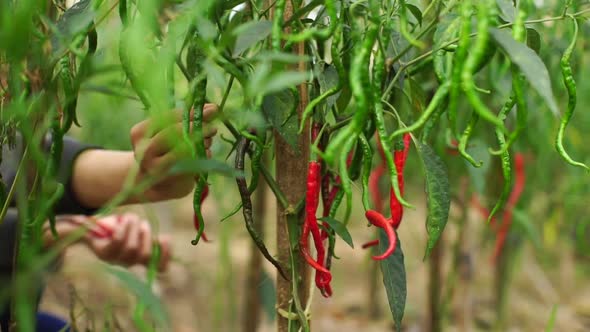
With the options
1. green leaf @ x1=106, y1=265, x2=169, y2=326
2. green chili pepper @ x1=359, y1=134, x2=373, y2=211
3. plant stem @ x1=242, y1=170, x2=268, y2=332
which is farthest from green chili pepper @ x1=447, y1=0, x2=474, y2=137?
plant stem @ x1=242, y1=170, x2=268, y2=332

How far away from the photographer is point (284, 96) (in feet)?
1.78

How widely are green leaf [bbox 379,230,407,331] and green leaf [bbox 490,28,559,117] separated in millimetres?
231

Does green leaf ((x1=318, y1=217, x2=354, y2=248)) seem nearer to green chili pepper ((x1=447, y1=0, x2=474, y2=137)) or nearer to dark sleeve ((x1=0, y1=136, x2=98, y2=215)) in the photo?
green chili pepper ((x1=447, y1=0, x2=474, y2=137))

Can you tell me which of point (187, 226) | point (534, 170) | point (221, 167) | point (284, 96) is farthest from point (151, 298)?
point (187, 226)

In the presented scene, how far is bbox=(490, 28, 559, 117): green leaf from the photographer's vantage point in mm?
361

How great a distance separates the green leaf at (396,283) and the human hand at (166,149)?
19cm

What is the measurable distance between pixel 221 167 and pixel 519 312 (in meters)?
1.55

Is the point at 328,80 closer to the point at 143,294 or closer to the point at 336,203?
the point at 336,203

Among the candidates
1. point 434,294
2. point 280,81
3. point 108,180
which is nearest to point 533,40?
point 280,81

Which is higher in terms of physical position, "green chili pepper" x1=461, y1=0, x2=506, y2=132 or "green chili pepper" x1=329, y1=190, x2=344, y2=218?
"green chili pepper" x1=461, y1=0, x2=506, y2=132

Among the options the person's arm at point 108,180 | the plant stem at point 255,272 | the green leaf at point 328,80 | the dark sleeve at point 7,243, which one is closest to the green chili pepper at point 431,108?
the green leaf at point 328,80

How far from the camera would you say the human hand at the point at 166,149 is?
548 mm

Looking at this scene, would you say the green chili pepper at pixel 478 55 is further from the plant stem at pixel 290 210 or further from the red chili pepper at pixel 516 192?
the red chili pepper at pixel 516 192

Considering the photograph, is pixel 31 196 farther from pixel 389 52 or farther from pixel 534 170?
pixel 534 170
